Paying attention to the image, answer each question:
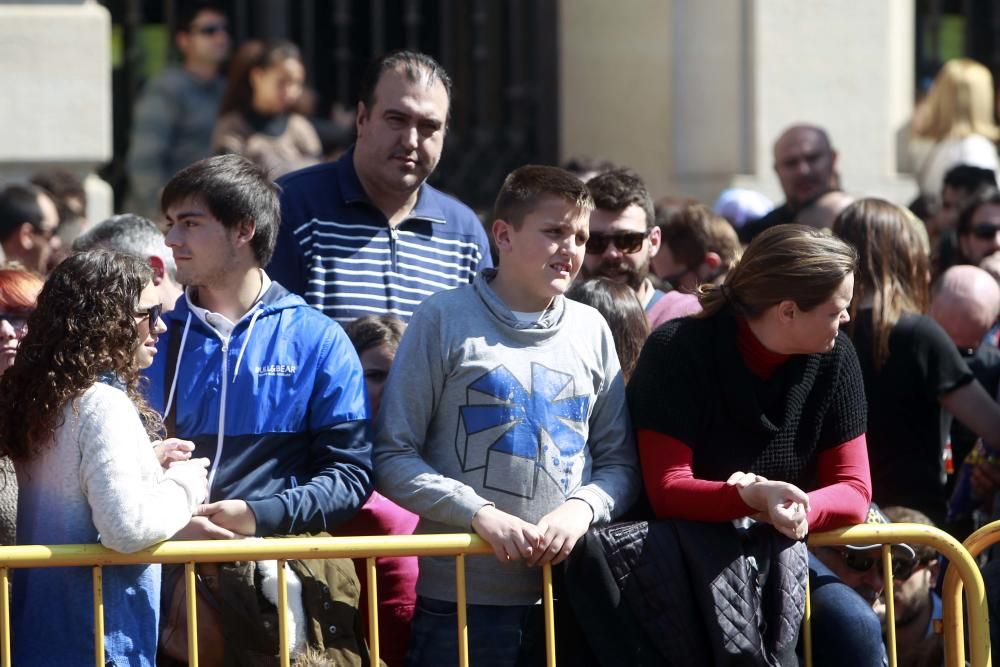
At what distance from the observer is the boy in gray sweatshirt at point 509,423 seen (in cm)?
415

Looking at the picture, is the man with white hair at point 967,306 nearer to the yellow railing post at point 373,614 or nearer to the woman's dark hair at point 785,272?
the woman's dark hair at point 785,272

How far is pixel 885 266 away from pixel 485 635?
6.89 ft

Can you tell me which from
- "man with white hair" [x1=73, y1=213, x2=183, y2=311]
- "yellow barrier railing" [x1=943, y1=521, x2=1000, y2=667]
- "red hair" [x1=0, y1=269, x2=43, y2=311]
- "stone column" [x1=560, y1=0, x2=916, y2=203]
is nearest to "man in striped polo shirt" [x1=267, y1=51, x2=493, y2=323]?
"man with white hair" [x1=73, y1=213, x2=183, y2=311]

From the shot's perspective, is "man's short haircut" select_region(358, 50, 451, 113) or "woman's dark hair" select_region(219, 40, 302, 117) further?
"woman's dark hair" select_region(219, 40, 302, 117)

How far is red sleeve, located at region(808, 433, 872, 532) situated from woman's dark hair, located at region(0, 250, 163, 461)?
175 centimetres

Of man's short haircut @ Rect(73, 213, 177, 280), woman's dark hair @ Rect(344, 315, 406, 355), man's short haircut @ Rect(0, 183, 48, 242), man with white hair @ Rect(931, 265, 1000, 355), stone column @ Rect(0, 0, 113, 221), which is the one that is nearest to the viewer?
woman's dark hair @ Rect(344, 315, 406, 355)

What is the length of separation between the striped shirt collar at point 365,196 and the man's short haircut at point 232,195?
2.32ft

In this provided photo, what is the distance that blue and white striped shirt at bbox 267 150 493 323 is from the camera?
16.7ft

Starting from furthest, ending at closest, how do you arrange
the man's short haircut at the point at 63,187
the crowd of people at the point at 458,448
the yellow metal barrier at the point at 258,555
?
the man's short haircut at the point at 63,187, the crowd of people at the point at 458,448, the yellow metal barrier at the point at 258,555

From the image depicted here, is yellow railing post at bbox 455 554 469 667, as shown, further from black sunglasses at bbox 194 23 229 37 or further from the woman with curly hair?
black sunglasses at bbox 194 23 229 37

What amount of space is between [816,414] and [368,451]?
1.18 meters

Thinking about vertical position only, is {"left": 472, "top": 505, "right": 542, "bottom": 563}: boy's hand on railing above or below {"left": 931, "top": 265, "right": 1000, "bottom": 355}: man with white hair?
below

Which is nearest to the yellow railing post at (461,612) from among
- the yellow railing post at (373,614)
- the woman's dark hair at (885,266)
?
the yellow railing post at (373,614)

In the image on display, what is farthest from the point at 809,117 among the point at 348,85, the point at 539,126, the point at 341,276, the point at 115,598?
the point at 115,598
